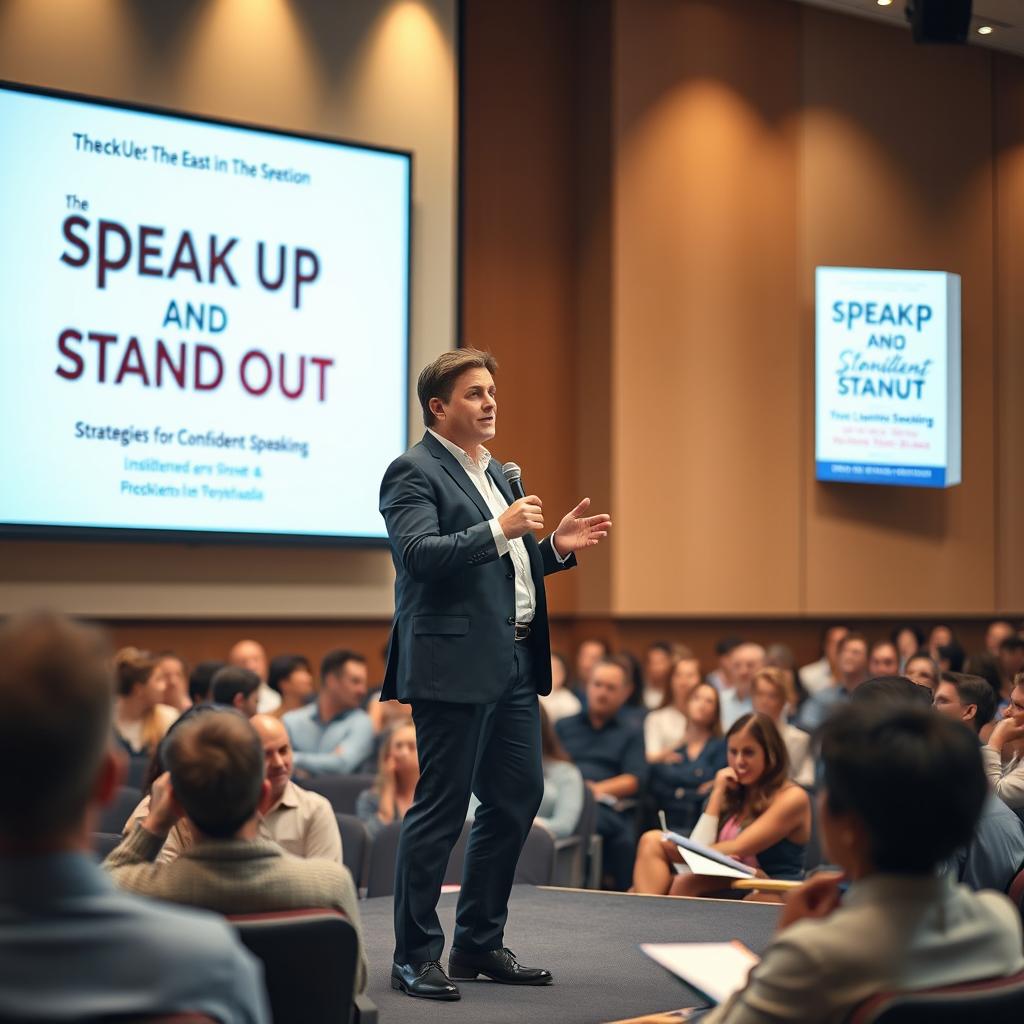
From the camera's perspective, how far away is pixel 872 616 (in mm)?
10117

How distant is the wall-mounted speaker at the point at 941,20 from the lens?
745cm

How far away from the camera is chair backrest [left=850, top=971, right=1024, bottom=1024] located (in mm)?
1463

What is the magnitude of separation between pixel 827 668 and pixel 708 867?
616 cm

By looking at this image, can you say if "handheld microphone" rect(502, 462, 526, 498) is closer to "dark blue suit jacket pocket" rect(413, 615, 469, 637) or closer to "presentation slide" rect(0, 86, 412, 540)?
"dark blue suit jacket pocket" rect(413, 615, 469, 637)

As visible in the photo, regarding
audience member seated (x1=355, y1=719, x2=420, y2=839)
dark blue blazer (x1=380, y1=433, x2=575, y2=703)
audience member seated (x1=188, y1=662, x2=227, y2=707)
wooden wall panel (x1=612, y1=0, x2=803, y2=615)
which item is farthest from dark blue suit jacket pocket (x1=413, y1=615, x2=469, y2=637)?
wooden wall panel (x1=612, y1=0, x2=803, y2=615)

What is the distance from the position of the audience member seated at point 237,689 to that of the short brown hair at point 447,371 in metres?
1.87

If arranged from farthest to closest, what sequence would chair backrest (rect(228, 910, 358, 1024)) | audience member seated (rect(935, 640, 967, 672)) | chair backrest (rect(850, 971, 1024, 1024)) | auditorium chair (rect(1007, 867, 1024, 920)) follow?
audience member seated (rect(935, 640, 967, 672)) < auditorium chair (rect(1007, 867, 1024, 920)) < chair backrest (rect(228, 910, 358, 1024)) < chair backrest (rect(850, 971, 1024, 1024))

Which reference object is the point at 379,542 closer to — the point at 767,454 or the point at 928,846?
the point at 767,454

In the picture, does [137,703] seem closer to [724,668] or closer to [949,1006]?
[724,668]

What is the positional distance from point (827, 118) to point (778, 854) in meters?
7.08

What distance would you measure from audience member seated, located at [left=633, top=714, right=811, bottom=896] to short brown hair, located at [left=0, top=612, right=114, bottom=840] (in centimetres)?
342

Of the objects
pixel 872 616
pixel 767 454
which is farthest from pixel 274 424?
pixel 872 616

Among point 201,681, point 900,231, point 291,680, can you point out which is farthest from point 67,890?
point 900,231

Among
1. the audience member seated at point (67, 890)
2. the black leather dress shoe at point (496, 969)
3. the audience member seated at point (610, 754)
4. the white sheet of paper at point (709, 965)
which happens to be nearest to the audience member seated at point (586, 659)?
the audience member seated at point (610, 754)
